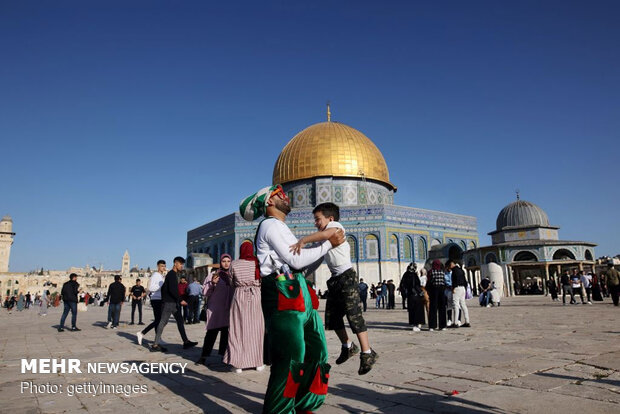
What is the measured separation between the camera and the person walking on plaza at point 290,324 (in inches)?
91.4

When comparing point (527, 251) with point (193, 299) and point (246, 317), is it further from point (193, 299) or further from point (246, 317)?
point (246, 317)

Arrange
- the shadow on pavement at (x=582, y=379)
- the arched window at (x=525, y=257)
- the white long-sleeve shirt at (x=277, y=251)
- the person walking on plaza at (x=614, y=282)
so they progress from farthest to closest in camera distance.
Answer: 1. the arched window at (x=525, y=257)
2. the person walking on plaza at (x=614, y=282)
3. the shadow on pavement at (x=582, y=379)
4. the white long-sleeve shirt at (x=277, y=251)

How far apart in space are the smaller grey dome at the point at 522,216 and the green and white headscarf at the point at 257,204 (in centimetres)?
3428

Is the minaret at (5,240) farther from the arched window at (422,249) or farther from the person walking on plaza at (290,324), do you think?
the person walking on plaza at (290,324)

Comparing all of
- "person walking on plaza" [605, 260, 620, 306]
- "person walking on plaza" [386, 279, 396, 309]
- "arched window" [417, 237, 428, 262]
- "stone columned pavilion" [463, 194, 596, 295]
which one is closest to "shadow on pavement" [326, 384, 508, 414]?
"person walking on plaza" [605, 260, 620, 306]

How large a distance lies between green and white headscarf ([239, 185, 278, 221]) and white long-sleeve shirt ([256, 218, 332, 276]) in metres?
0.20

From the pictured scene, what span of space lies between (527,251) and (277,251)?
3219 centimetres

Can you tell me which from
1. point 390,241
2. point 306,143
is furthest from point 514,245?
point 306,143

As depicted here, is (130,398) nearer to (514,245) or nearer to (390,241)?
(390,241)

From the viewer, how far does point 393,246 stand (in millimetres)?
31109

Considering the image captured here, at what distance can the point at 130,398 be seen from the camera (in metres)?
3.43

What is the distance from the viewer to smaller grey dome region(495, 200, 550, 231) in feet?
110

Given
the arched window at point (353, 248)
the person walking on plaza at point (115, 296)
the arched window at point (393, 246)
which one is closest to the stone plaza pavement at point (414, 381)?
the person walking on plaza at point (115, 296)

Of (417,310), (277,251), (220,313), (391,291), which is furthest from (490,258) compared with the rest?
(277,251)
